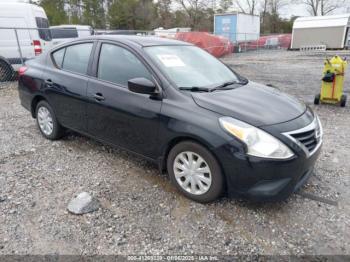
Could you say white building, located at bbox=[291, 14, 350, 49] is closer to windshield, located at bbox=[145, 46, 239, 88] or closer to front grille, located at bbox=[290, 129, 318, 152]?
windshield, located at bbox=[145, 46, 239, 88]

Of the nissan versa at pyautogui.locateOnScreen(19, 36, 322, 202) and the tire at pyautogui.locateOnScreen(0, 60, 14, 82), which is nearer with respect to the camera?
the nissan versa at pyautogui.locateOnScreen(19, 36, 322, 202)

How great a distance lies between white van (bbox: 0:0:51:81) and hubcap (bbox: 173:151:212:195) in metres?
7.19

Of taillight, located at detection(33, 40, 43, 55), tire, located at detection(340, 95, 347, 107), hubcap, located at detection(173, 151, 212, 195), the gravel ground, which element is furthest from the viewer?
taillight, located at detection(33, 40, 43, 55)

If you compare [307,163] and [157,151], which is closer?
[307,163]

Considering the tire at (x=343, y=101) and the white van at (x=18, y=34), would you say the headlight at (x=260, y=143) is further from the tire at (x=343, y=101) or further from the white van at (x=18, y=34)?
the white van at (x=18, y=34)

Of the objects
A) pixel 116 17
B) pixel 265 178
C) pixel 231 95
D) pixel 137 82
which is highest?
pixel 116 17

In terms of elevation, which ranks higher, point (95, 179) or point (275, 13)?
point (275, 13)

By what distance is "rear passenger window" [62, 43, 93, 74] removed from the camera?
12.0 feet

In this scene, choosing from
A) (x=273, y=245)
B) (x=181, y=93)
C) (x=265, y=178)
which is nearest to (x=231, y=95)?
(x=181, y=93)

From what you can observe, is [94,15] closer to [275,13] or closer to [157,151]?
[275,13]

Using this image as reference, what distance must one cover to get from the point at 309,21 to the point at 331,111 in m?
21.8

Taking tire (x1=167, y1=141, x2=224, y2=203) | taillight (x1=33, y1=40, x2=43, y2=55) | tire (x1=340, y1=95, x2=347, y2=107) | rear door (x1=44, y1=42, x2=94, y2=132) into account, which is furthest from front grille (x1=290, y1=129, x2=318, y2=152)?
taillight (x1=33, y1=40, x2=43, y2=55)

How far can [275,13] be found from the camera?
149 ft

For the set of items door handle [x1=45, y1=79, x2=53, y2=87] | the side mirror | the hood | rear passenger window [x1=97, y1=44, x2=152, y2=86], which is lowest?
the hood
